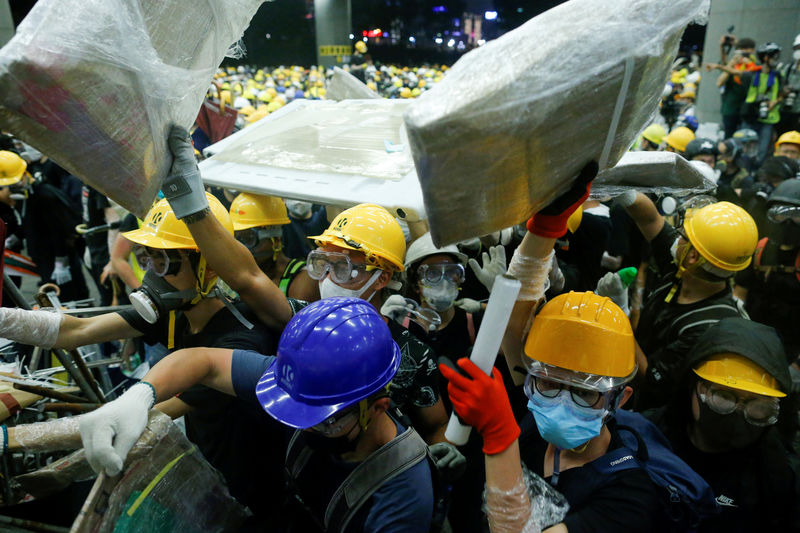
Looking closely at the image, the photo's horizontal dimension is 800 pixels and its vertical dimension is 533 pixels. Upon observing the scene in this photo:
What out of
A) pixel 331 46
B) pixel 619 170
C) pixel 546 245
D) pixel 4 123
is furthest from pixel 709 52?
pixel 331 46

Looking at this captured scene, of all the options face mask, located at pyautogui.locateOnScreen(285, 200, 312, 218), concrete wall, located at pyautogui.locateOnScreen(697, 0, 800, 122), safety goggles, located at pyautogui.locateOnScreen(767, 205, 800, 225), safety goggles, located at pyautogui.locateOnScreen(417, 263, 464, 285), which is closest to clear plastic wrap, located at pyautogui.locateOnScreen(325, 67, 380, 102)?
face mask, located at pyautogui.locateOnScreen(285, 200, 312, 218)

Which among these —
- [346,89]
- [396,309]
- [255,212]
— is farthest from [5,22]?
[396,309]

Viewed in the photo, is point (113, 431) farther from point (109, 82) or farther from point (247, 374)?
point (109, 82)

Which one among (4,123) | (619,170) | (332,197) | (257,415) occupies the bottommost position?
(257,415)

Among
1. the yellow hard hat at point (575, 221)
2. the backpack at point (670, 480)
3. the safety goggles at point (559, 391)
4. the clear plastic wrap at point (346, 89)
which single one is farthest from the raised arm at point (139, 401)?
the clear plastic wrap at point (346, 89)

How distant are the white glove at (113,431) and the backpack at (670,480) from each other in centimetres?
143

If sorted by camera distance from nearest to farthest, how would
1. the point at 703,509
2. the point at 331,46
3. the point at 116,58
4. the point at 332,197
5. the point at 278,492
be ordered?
the point at 116,58
the point at 703,509
the point at 278,492
the point at 332,197
the point at 331,46

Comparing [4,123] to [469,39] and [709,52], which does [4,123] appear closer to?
[709,52]

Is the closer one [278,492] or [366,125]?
[278,492]

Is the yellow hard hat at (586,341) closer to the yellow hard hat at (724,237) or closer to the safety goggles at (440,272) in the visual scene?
the safety goggles at (440,272)

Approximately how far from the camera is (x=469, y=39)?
1777 inches

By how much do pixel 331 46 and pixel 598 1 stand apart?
26183mm

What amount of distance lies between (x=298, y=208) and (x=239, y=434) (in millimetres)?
2273

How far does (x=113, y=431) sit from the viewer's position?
1.41m
